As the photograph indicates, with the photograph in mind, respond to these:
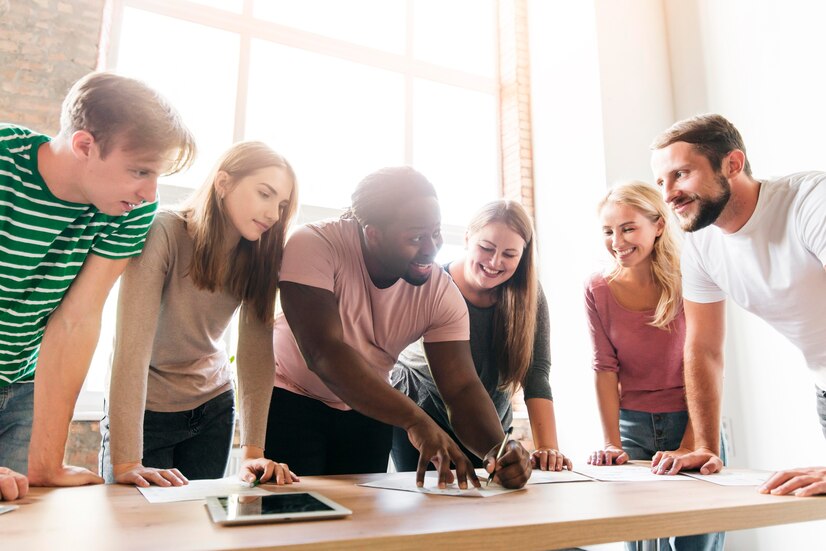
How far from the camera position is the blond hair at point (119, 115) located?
3.48 ft

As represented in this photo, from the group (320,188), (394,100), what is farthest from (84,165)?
(394,100)

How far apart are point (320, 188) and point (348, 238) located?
2627 millimetres

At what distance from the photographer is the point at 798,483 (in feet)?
3.61

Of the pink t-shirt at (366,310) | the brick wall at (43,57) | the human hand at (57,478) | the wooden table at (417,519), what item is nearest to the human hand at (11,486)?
the wooden table at (417,519)

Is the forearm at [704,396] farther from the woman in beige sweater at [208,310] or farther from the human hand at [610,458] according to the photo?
the woman in beige sweater at [208,310]

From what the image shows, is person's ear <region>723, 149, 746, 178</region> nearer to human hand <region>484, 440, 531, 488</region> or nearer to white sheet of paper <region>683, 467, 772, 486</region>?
white sheet of paper <region>683, 467, 772, 486</region>

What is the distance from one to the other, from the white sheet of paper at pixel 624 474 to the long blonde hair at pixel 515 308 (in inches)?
12.7

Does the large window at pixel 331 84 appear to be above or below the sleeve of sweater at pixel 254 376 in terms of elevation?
above

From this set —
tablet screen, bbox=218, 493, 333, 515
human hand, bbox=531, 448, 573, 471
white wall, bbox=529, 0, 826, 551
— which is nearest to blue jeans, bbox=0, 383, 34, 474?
tablet screen, bbox=218, 493, 333, 515

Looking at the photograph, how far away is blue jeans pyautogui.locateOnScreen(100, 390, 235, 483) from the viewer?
139cm

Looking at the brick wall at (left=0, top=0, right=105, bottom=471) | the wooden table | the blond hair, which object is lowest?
the wooden table

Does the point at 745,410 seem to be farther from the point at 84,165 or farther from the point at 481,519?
the point at 84,165

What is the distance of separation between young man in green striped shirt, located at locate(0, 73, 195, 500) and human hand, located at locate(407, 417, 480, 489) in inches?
22.5

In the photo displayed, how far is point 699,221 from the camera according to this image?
1.61 metres
